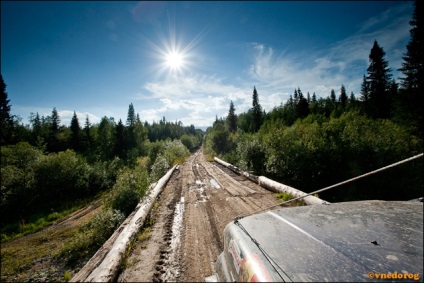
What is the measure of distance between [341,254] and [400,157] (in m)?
15.6

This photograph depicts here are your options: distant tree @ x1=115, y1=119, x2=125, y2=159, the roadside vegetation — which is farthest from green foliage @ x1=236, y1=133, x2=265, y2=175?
distant tree @ x1=115, y1=119, x2=125, y2=159

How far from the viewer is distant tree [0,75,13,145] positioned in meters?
30.2

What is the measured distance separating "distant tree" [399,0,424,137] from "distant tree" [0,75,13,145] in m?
52.1

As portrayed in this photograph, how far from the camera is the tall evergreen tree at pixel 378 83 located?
26.3 metres

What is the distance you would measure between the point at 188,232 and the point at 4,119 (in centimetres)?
4644

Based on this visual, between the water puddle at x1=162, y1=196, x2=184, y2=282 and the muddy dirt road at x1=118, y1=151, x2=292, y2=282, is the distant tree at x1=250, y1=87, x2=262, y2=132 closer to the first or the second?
the muddy dirt road at x1=118, y1=151, x2=292, y2=282

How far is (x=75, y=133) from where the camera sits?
4378cm

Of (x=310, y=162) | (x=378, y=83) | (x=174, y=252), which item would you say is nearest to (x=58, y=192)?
(x=174, y=252)

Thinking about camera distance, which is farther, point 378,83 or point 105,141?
point 105,141

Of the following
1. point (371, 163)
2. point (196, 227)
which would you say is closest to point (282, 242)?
point (196, 227)

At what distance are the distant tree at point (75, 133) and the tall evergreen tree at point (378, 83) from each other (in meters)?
56.9

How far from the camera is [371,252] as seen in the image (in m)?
1.61

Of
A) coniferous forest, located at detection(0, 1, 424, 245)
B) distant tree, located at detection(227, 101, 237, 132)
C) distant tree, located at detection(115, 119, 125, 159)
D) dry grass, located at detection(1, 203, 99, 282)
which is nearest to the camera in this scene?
dry grass, located at detection(1, 203, 99, 282)

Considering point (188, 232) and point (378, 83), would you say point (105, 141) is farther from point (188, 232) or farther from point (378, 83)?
point (378, 83)
